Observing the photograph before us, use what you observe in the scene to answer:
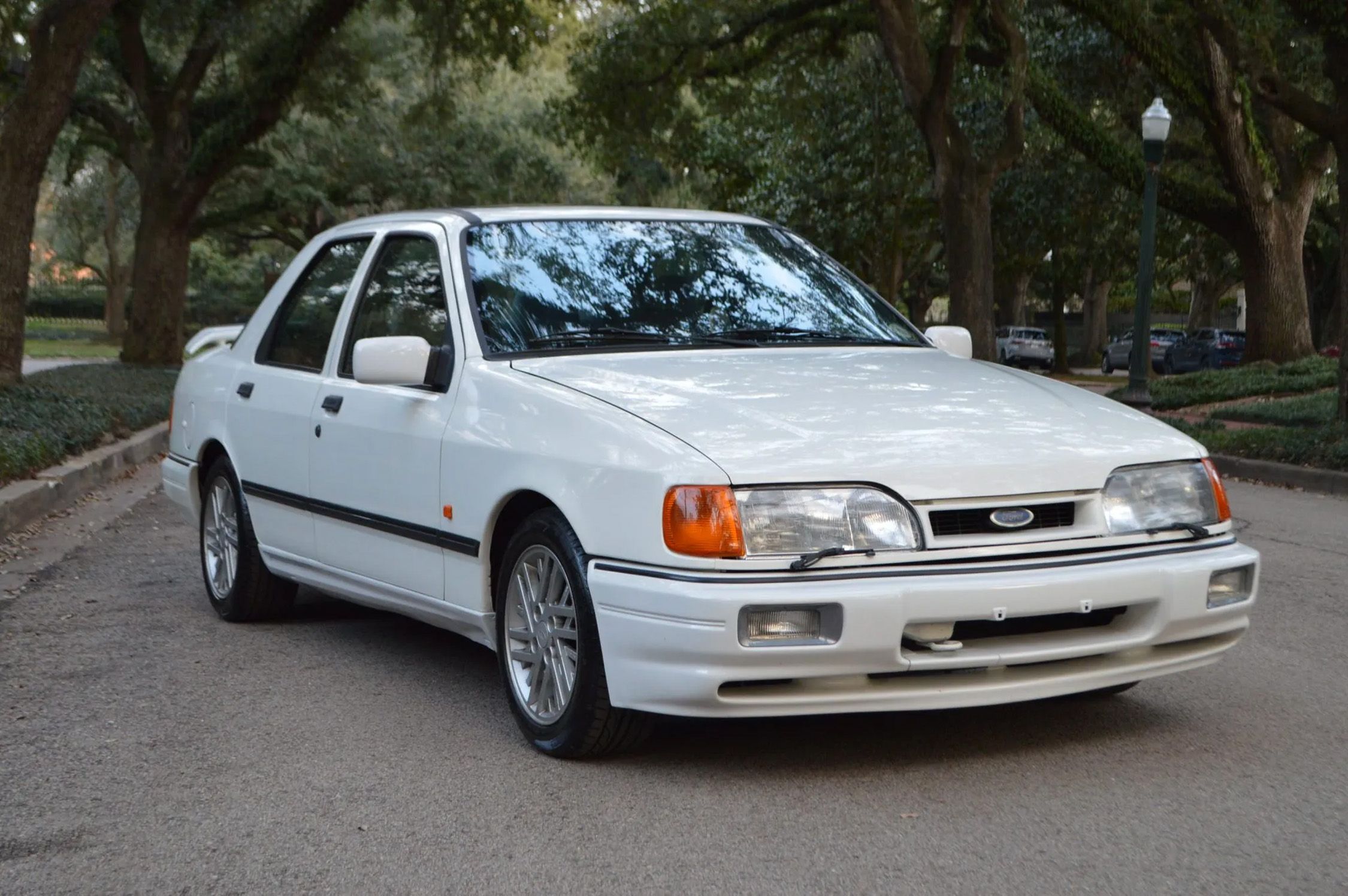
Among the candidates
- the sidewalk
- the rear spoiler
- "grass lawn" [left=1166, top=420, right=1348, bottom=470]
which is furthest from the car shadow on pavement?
the sidewalk

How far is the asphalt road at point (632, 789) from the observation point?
149 inches

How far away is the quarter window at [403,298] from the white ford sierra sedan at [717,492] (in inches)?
0.5

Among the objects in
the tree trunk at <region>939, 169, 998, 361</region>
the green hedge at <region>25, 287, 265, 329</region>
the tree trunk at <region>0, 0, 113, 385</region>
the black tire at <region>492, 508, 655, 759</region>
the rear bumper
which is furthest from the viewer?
the green hedge at <region>25, 287, 265, 329</region>

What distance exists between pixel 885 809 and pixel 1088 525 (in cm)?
95

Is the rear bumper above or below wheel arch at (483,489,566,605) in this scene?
below

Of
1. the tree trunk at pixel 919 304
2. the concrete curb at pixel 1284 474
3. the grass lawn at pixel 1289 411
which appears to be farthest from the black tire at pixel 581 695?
the tree trunk at pixel 919 304

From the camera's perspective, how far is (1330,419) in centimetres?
1551

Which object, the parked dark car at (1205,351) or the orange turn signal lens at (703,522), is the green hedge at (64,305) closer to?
the parked dark car at (1205,351)

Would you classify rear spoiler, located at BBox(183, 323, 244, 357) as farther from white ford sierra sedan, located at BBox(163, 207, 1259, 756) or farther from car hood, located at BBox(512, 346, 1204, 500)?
car hood, located at BBox(512, 346, 1204, 500)

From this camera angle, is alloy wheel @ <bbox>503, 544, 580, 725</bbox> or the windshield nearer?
alloy wheel @ <bbox>503, 544, 580, 725</bbox>

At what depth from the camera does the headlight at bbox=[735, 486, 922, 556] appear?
423 centimetres

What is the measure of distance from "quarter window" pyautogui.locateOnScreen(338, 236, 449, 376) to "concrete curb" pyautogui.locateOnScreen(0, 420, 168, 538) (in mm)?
4240

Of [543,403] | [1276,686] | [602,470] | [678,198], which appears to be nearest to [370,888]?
[602,470]

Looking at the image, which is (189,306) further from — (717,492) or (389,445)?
(717,492)
